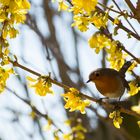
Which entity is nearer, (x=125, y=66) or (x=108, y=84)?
(x=125, y=66)

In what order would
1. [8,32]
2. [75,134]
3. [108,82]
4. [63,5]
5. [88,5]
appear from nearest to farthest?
[88,5], [8,32], [63,5], [108,82], [75,134]

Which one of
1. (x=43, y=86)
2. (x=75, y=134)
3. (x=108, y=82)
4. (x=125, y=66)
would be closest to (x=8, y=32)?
(x=43, y=86)

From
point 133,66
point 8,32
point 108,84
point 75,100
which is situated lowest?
point 75,100

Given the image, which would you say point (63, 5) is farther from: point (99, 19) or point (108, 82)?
point (108, 82)

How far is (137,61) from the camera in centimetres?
261

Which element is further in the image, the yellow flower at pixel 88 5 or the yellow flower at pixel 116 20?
the yellow flower at pixel 116 20

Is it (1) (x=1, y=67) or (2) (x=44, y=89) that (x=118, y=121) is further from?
(1) (x=1, y=67)

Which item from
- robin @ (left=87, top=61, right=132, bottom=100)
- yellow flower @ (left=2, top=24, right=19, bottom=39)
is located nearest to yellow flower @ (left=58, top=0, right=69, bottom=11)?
yellow flower @ (left=2, top=24, right=19, bottom=39)

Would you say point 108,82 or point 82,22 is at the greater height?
point 108,82

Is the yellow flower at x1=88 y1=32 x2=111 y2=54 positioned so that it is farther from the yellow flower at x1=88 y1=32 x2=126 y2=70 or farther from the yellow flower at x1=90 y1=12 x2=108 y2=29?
the yellow flower at x1=90 y1=12 x2=108 y2=29

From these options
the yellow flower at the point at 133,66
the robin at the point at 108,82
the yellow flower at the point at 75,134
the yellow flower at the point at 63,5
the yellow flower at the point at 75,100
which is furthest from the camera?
the yellow flower at the point at 75,134

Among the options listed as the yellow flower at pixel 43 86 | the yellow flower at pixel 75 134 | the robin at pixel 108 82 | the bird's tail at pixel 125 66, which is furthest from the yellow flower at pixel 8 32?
the yellow flower at pixel 75 134

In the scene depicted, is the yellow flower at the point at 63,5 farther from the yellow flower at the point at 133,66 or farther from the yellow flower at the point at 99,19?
the yellow flower at the point at 133,66

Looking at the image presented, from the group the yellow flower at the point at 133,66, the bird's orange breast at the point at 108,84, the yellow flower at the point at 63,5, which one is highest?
the yellow flower at the point at 63,5
